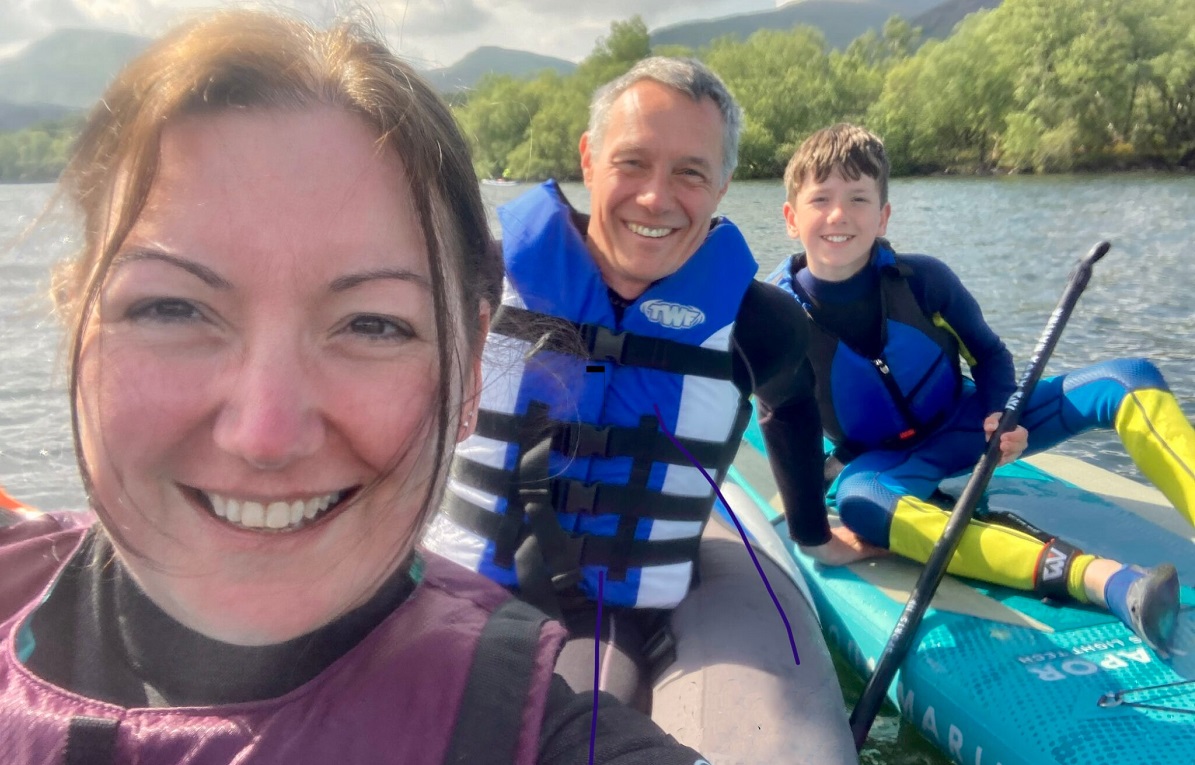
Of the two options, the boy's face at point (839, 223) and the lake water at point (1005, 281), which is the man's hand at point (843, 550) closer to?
the lake water at point (1005, 281)

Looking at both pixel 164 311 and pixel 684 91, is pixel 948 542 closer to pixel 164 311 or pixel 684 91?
pixel 684 91

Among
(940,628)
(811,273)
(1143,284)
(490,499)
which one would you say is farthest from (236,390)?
(1143,284)

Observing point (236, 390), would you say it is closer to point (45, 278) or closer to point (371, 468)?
point (371, 468)

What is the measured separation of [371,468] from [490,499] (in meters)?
1.03

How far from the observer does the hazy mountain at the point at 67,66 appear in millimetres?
822

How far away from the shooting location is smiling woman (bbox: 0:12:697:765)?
68 centimetres

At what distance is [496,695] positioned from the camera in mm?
774

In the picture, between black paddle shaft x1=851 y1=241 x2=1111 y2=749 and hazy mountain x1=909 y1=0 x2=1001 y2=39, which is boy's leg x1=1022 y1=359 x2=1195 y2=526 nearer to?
black paddle shaft x1=851 y1=241 x2=1111 y2=749

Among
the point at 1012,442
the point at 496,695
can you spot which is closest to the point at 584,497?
the point at 496,695

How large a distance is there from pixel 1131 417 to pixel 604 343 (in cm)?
179

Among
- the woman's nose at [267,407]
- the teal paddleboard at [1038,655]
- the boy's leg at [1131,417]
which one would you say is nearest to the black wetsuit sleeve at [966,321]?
the boy's leg at [1131,417]

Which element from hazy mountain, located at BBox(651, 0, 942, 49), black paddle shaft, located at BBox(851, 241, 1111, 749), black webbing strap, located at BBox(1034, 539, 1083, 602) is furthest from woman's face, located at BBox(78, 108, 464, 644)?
hazy mountain, located at BBox(651, 0, 942, 49)

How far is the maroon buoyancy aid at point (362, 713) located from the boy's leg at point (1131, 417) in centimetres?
227

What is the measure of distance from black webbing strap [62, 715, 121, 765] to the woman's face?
105mm
